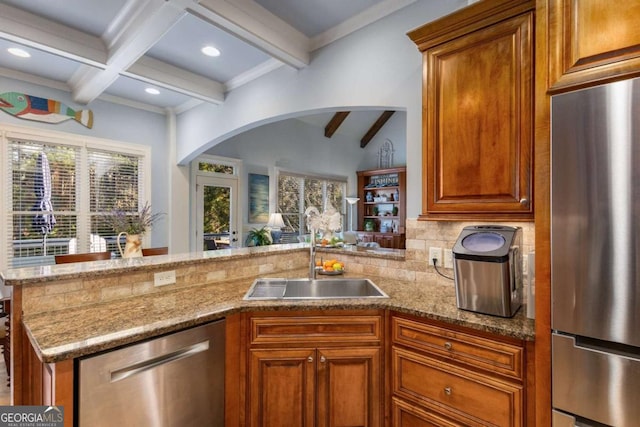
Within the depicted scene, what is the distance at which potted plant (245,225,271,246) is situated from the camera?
529 cm

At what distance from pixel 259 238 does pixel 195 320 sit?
3.88 meters

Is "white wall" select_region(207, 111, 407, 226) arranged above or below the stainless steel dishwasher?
above

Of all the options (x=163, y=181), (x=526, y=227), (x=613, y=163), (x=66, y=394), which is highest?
(x=163, y=181)

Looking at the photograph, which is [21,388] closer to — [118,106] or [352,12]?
[352,12]

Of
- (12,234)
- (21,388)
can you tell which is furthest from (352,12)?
(12,234)

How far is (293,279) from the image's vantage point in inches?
85.9

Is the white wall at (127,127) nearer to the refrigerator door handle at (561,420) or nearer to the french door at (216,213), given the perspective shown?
the french door at (216,213)

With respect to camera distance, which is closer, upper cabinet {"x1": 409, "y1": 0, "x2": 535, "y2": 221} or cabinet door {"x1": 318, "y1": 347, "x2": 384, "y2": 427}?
upper cabinet {"x1": 409, "y1": 0, "x2": 535, "y2": 221}

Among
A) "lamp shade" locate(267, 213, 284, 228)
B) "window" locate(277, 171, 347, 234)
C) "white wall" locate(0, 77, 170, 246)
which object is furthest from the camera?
"window" locate(277, 171, 347, 234)

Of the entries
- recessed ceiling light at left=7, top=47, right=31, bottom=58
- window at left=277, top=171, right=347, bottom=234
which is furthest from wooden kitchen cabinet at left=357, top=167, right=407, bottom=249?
recessed ceiling light at left=7, top=47, right=31, bottom=58

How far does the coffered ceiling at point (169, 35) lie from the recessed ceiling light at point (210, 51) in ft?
0.17

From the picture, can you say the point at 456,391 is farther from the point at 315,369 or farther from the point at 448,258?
the point at 448,258

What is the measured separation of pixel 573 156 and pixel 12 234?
5218 millimetres

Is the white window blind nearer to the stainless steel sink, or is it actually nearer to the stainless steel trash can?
the stainless steel sink
